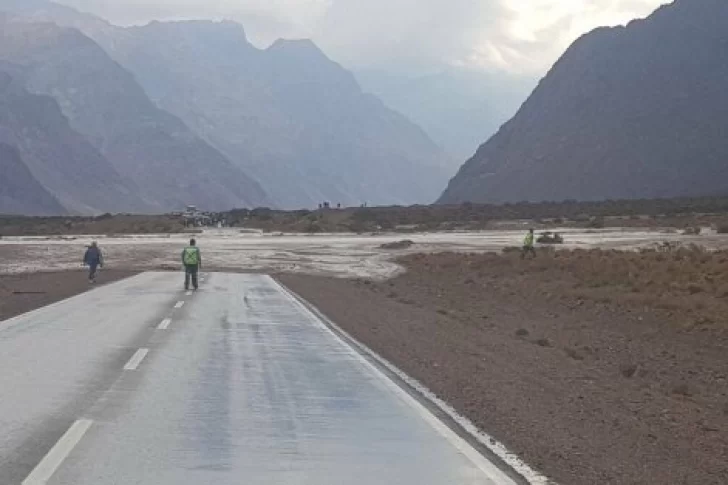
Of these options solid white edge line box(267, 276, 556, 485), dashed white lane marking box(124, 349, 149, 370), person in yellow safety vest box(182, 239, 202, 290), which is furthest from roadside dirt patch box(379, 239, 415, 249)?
dashed white lane marking box(124, 349, 149, 370)

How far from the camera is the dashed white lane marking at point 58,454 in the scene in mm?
7486

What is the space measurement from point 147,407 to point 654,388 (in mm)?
7784

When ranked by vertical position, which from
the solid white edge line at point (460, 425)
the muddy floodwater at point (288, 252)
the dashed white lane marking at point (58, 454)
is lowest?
the muddy floodwater at point (288, 252)

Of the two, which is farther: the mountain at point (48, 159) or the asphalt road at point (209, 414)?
the mountain at point (48, 159)

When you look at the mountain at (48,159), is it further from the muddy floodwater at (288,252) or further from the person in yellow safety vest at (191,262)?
the person in yellow safety vest at (191,262)

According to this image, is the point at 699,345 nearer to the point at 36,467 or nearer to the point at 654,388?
the point at 654,388

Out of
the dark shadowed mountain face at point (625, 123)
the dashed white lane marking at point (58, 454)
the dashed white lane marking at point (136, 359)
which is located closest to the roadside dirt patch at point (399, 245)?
the dashed white lane marking at point (136, 359)

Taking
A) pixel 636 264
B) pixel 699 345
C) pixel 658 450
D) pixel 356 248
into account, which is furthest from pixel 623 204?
pixel 658 450

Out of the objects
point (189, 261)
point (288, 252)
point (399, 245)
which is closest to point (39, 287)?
point (189, 261)

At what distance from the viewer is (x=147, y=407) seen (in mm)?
10531

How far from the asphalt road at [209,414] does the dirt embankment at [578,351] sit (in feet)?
3.12

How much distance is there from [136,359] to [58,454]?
237 inches

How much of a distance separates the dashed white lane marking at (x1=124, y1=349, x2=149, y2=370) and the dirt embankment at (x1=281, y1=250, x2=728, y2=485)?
3.70m

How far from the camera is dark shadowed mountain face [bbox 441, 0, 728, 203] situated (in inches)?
5620
